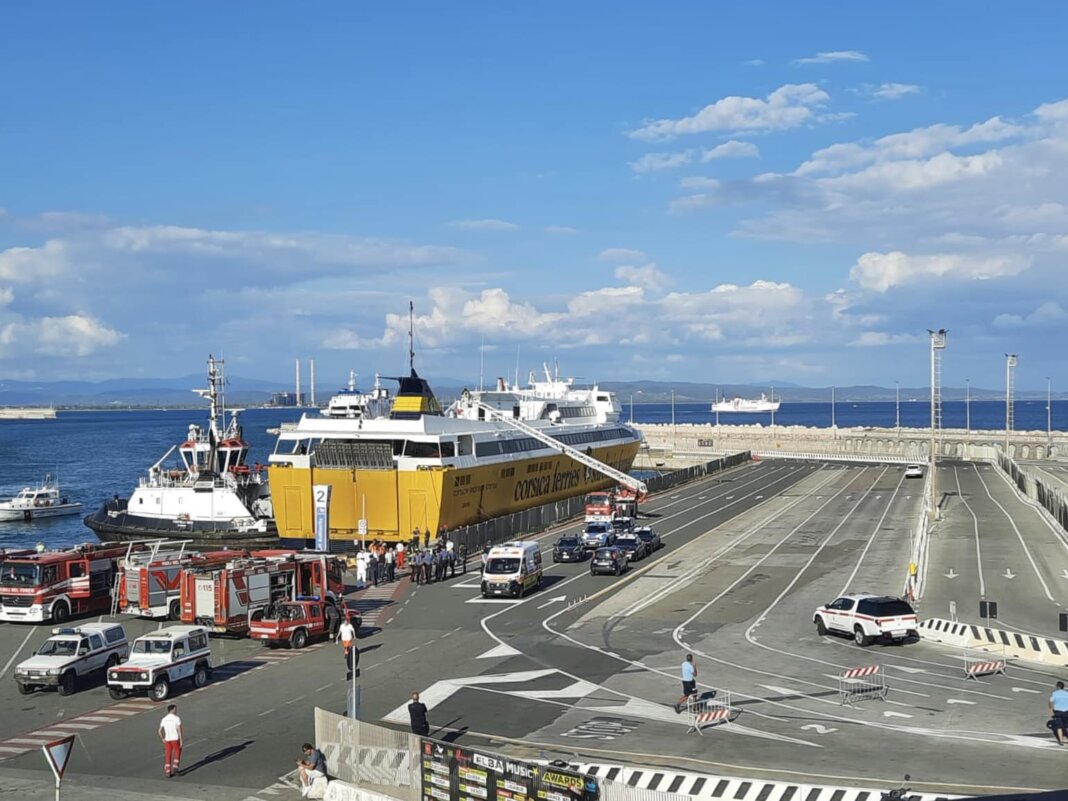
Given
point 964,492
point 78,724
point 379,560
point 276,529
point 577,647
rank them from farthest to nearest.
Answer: point 964,492 < point 276,529 < point 379,560 < point 577,647 < point 78,724

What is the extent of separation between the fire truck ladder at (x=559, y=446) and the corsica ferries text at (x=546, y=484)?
1.36 metres

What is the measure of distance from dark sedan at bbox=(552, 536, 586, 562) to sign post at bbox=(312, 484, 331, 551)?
10764mm

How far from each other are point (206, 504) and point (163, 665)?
42.1 m

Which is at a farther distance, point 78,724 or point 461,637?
point 461,637

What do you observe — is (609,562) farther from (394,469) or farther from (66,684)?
(66,684)

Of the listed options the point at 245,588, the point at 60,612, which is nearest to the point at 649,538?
the point at 245,588

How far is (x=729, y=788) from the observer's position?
18.5 metres

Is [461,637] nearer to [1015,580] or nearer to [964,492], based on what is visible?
[1015,580]

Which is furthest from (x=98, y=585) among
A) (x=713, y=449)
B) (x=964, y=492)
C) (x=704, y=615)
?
(x=713, y=449)

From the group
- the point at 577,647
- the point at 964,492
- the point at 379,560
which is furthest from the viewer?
the point at 964,492

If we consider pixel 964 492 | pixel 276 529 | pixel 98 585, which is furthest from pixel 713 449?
pixel 98 585

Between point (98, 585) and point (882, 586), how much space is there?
2870cm

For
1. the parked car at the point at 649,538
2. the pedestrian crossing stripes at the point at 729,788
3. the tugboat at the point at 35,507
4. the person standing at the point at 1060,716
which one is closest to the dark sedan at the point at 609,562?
the parked car at the point at 649,538

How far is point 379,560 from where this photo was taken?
157 ft
